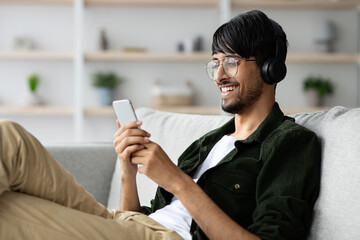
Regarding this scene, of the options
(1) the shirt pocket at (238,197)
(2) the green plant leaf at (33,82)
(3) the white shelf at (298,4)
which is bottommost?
(1) the shirt pocket at (238,197)

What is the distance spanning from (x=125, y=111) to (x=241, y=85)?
341mm

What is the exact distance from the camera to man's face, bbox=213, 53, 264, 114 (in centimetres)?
146

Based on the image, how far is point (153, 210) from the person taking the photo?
159 centimetres

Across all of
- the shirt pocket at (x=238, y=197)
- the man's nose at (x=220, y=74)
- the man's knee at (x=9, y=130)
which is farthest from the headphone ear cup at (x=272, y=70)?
the man's knee at (x=9, y=130)

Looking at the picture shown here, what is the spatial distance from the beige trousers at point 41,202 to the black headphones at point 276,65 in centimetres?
52

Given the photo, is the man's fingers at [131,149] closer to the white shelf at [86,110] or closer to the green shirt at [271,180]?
the green shirt at [271,180]

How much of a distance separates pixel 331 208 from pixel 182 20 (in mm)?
3947

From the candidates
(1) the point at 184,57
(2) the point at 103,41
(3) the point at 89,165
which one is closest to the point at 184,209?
(3) the point at 89,165

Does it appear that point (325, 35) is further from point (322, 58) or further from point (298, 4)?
point (298, 4)

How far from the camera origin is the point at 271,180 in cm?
123

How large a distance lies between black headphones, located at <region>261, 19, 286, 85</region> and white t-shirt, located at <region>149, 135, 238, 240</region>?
21 cm

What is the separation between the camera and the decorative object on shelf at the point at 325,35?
484 cm

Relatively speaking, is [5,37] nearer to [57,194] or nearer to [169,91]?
[169,91]

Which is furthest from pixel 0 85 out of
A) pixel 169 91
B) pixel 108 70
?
pixel 169 91
